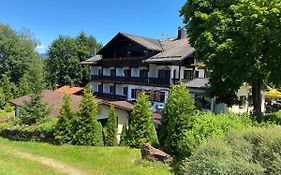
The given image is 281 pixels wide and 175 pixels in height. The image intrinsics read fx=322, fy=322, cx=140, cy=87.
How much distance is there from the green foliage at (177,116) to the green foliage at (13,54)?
149ft

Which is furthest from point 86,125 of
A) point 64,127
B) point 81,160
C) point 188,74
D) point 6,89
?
point 6,89

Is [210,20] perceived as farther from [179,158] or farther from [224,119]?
[179,158]

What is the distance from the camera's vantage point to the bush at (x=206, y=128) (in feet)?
48.9

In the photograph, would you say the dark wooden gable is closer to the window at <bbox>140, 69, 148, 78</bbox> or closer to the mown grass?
the window at <bbox>140, 69, 148, 78</bbox>

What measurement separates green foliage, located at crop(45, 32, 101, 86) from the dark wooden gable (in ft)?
61.1

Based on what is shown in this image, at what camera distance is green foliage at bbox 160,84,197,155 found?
17.6 meters

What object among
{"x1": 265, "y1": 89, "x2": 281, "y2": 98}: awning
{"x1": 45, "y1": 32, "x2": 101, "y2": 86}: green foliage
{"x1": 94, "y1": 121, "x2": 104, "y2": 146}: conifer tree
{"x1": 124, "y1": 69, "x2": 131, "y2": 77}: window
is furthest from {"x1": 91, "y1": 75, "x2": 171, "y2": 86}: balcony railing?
{"x1": 45, "y1": 32, "x2": 101, "y2": 86}: green foliage

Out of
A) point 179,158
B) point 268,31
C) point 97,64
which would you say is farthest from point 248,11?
point 97,64

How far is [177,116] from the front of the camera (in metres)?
17.8

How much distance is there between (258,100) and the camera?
82.3 ft

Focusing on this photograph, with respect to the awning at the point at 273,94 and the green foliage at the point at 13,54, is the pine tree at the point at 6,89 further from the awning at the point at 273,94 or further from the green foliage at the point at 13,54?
the awning at the point at 273,94

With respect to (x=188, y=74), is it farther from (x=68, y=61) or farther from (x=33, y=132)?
(x=68, y=61)

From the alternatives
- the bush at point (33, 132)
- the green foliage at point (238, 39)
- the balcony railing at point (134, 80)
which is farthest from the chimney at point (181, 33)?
the bush at point (33, 132)

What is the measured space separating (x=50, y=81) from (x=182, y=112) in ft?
179
